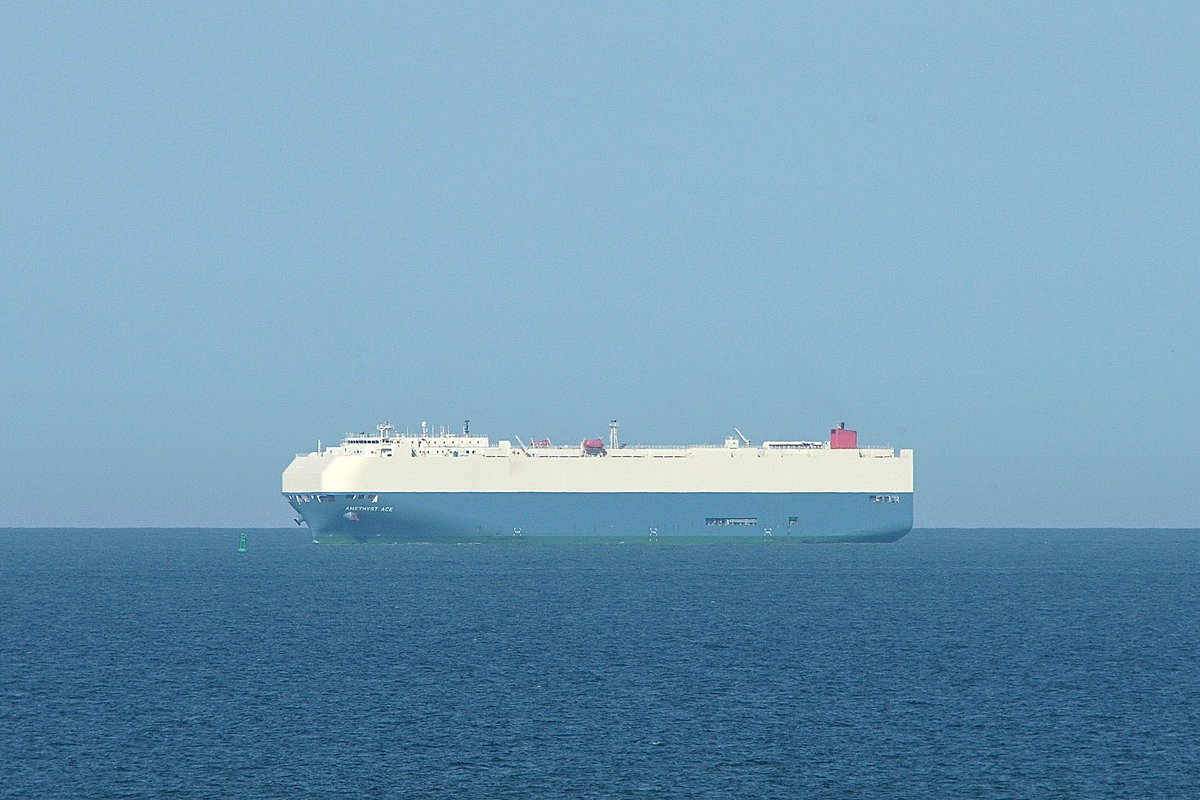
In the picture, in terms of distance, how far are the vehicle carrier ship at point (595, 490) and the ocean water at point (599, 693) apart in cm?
2844

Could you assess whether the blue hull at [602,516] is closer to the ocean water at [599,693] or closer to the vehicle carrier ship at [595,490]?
the vehicle carrier ship at [595,490]

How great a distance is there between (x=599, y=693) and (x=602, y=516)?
65.4m

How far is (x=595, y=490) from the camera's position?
Result: 101375mm

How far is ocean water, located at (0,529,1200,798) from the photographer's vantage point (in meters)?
27.4

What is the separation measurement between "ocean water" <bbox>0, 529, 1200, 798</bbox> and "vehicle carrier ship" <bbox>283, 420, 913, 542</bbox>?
93.3 ft

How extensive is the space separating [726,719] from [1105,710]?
28.3ft

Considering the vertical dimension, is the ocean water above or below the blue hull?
below

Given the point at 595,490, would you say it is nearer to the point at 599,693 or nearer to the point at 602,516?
the point at 602,516

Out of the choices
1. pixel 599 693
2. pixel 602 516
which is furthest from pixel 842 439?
pixel 599 693

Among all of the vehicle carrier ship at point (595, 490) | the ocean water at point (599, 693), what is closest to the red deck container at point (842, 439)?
the vehicle carrier ship at point (595, 490)

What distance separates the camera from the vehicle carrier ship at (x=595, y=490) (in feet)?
322

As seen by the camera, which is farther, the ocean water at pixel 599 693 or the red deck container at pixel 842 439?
the red deck container at pixel 842 439

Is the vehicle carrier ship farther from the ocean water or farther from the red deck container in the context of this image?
the ocean water

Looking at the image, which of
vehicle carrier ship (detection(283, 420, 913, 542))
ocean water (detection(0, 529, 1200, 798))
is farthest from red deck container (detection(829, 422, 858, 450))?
ocean water (detection(0, 529, 1200, 798))
